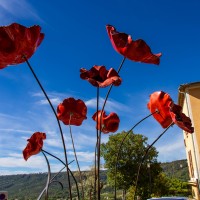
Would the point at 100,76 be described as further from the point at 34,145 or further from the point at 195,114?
the point at 195,114

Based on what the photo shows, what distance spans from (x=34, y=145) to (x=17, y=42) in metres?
0.57

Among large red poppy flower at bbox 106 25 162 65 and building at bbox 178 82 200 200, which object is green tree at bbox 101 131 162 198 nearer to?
building at bbox 178 82 200 200

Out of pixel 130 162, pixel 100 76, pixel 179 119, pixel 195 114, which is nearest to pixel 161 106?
pixel 179 119

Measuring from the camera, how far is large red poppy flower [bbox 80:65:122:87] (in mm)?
1209

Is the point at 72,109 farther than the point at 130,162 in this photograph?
No

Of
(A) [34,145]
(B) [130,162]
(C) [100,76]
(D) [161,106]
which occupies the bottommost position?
(A) [34,145]

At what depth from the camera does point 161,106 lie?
144 centimetres

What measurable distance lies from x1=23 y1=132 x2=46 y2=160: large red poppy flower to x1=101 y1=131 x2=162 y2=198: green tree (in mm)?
21830

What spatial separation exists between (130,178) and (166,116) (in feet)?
75.6

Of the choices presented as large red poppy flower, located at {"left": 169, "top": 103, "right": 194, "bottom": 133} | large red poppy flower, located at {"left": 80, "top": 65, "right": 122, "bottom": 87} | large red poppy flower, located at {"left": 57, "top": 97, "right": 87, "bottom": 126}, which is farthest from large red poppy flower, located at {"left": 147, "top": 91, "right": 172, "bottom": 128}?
large red poppy flower, located at {"left": 57, "top": 97, "right": 87, "bottom": 126}

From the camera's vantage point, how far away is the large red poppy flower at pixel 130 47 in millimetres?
1278

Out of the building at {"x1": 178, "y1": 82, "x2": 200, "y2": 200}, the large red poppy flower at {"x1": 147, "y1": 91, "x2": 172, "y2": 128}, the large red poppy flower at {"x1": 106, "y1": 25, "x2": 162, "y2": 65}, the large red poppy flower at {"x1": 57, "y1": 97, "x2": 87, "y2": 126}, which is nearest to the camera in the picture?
the large red poppy flower at {"x1": 106, "y1": 25, "x2": 162, "y2": 65}

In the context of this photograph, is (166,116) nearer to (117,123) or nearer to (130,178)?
(117,123)

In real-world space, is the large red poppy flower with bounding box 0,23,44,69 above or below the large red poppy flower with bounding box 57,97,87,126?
above
